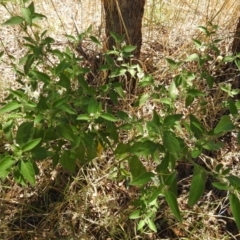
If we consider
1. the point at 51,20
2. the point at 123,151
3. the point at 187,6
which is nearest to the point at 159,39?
the point at 187,6

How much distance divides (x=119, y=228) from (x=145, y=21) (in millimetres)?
1530

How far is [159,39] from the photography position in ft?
8.32

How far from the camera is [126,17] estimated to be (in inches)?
78.6

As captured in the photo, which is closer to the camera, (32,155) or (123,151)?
(32,155)

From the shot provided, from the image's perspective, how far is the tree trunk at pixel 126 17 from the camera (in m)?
1.95

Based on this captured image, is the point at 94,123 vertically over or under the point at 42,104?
under

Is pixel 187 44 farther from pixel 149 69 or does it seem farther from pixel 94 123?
pixel 94 123

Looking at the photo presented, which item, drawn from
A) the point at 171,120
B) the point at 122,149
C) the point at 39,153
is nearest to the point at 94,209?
the point at 122,149

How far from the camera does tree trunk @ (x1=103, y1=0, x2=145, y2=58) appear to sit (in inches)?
76.7

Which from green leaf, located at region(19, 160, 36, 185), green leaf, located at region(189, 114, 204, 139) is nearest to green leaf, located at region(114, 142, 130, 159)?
green leaf, located at region(189, 114, 204, 139)

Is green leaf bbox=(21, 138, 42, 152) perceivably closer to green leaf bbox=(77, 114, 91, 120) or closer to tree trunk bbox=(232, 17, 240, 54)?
green leaf bbox=(77, 114, 91, 120)

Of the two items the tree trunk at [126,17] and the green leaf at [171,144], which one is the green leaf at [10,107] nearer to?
the green leaf at [171,144]

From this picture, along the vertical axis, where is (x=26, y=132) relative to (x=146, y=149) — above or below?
above

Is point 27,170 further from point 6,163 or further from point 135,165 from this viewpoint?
point 135,165
